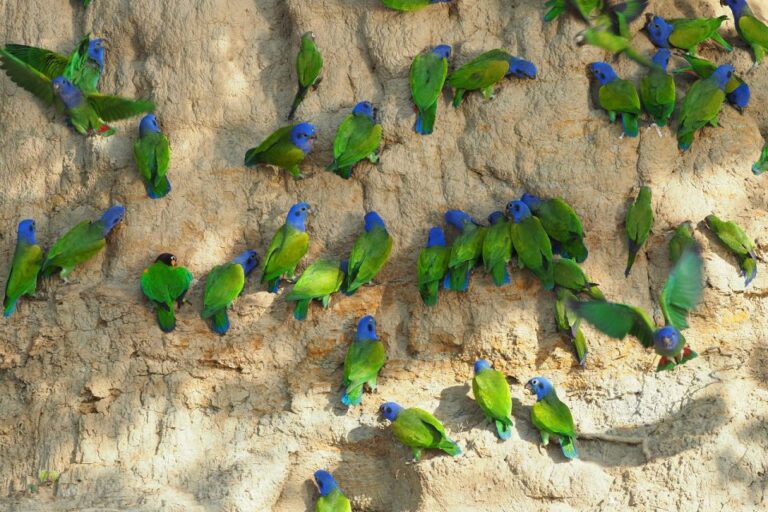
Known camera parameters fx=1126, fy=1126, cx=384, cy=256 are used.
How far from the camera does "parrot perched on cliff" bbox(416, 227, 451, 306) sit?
19.5ft

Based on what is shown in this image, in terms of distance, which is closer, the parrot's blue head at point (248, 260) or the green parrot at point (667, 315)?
the green parrot at point (667, 315)

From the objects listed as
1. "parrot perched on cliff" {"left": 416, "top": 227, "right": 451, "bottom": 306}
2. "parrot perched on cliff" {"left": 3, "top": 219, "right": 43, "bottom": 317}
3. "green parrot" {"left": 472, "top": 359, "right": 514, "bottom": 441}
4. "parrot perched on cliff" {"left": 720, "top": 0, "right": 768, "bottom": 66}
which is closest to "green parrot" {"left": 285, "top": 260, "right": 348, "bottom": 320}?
"parrot perched on cliff" {"left": 416, "top": 227, "right": 451, "bottom": 306}

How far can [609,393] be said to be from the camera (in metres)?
6.00

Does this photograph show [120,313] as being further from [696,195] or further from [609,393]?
[696,195]

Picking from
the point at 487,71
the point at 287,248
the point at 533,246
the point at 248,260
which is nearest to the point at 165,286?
the point at 248,260

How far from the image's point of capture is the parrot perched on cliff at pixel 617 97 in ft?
20.0

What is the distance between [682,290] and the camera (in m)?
5.80

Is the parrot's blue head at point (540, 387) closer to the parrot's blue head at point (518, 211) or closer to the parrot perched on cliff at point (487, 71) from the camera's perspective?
the parrot's blue head at point (518, 211)

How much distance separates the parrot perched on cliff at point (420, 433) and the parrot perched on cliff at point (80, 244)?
1876 mm

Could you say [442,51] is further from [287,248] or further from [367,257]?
[287,248]

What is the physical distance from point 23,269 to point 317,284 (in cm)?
160

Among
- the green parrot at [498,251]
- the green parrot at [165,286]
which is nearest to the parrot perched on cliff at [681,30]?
the green parrot at [498,251]

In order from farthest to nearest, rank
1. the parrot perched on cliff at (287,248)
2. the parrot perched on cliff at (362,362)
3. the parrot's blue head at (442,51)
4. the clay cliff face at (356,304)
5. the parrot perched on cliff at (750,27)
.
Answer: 1. the parrot perched on cliff at (750,27)
2. the parrot's blue head at (442,51)
3. the parrot perched on cliff at (287,248)
4. the parrot perched on cliff at (362,362)
5. the clay cliff face at (356,304)

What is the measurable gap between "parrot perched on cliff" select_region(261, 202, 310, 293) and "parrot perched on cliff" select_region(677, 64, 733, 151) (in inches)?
83.3
